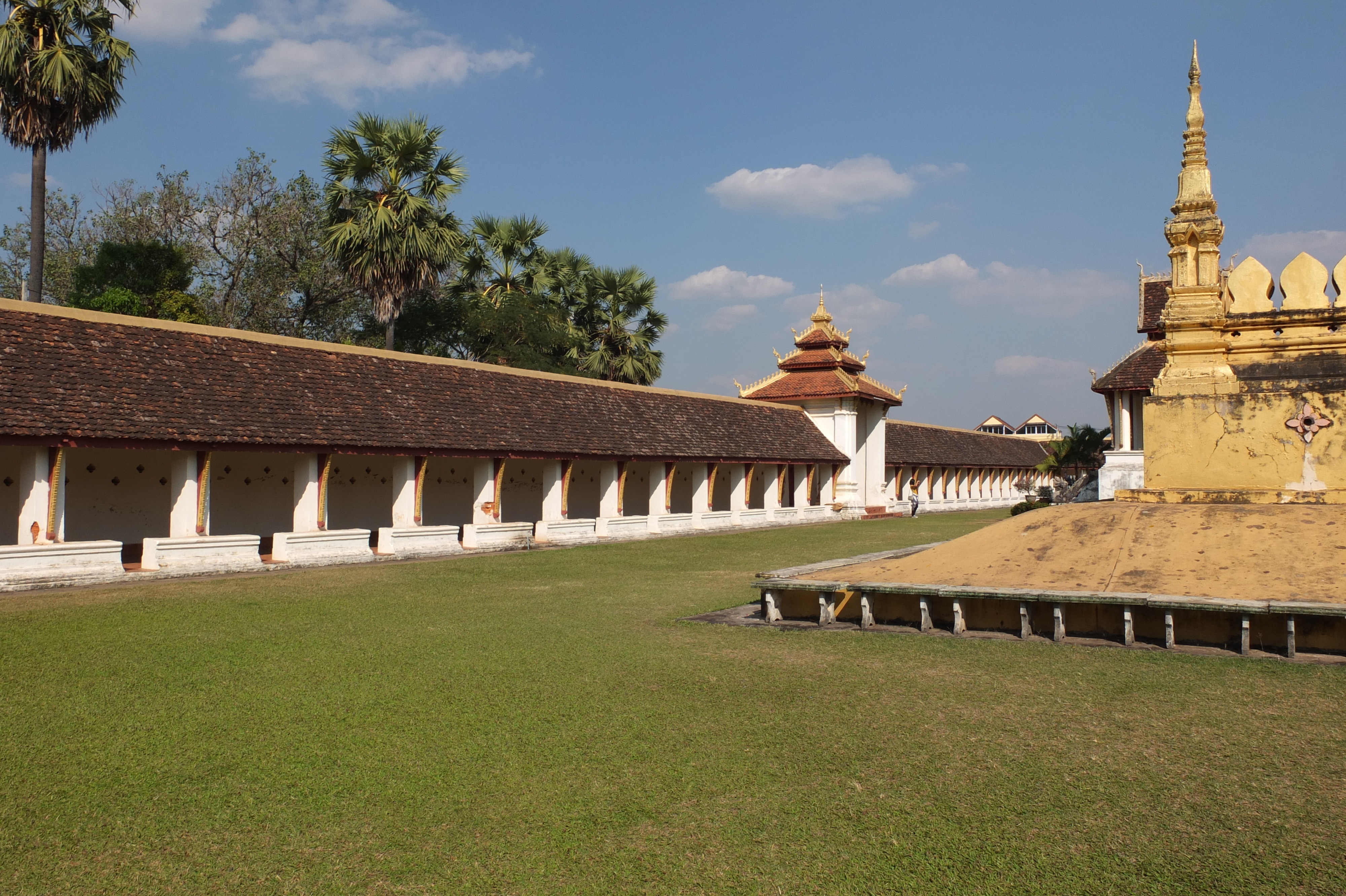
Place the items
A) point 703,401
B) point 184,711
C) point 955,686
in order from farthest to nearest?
point 703,401 < point 955,686 < point 184,711

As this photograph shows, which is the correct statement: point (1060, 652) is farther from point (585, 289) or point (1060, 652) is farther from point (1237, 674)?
point (585, 289)

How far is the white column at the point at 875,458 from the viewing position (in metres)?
34.5

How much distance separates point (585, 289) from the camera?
124ft

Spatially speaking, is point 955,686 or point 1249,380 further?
point 1249,380

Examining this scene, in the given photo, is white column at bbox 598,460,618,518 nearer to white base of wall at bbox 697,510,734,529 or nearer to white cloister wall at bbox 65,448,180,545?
white base of wall at bbox 697,510,734,529

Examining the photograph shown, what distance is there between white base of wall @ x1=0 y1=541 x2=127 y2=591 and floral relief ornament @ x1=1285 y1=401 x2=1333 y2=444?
13.7 metres

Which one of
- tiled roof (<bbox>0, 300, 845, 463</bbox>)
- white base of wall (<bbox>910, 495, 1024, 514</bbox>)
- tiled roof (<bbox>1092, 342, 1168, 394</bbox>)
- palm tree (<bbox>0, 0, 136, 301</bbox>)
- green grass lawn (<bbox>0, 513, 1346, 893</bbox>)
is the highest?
palm tree (<bbox>0, 0, 136, 301</bbox>)

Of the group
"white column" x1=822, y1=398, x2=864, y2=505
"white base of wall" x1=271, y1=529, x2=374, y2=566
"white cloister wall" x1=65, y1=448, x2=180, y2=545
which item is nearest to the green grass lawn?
"white base of wall" x1=271, y1=529, x2=374, y2=566

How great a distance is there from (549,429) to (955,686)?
1465 centimetres

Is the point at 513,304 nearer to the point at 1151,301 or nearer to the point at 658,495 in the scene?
the point at 658,495

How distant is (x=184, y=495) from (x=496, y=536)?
5.94 metres

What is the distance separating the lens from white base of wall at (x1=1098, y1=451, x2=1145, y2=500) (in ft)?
91.4

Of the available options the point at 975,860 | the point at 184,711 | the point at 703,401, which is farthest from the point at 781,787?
the point at 703,401

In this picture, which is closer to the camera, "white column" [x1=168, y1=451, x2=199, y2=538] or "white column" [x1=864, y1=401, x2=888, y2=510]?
"white column" [x1=168, y1=451, x2=199, y2=538]
